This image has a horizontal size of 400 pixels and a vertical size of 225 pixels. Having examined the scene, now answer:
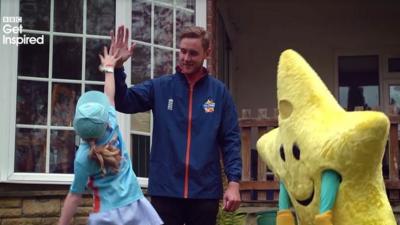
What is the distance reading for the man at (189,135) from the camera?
373cm

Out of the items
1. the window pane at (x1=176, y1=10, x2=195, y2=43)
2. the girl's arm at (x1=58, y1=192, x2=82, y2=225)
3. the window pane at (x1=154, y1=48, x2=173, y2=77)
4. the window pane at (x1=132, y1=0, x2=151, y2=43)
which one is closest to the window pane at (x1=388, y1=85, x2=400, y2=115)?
the window pane at (x1=176, y1=10, x2=195, y2=43)

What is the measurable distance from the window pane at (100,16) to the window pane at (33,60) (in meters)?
0.49

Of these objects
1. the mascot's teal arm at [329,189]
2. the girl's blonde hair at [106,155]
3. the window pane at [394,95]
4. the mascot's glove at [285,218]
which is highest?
the window pane at [394,95]

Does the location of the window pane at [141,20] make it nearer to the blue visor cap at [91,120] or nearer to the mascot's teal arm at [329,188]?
the blue visor cap at [91,120]

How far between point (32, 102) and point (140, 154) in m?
1.10

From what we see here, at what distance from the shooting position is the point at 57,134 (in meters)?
6.41

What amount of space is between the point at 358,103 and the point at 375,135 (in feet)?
24.6

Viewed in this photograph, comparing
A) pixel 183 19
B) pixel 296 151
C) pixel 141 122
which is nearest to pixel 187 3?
pixel 183 19

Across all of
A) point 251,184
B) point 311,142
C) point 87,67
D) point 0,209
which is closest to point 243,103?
point 251,184

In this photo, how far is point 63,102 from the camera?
646cm

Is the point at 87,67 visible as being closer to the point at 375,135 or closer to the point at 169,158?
the point at 169,158

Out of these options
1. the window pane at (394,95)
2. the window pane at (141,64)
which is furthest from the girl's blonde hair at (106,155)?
the window pane at (394,95)

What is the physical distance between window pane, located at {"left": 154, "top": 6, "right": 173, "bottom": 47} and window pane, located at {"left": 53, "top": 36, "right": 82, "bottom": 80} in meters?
0.80

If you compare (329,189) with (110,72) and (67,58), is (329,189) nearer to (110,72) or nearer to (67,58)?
(110,72)
